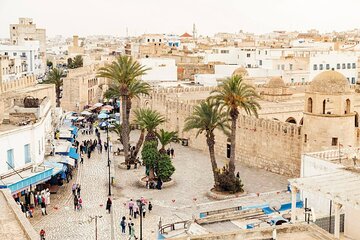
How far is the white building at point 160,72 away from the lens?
170ft

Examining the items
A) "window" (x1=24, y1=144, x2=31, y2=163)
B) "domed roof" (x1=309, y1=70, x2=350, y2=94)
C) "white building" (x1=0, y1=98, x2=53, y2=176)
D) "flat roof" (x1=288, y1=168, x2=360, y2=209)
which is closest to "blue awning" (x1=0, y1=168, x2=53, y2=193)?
"white building" (x1=0, y1=98, x2=53, y2=176)

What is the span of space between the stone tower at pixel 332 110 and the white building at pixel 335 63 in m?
26.5

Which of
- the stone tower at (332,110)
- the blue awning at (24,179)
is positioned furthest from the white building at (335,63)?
the blue awning at (24,179)

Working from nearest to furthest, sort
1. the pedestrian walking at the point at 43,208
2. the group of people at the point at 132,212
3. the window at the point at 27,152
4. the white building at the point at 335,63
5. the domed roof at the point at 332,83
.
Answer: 1. the group of people at the point at 132,212
2. the pedestrian walking at the point at 43,208
3. the window at the point at 27,152
4. the domed roof at the point at 332,83
5. the white building at the point at 335,63

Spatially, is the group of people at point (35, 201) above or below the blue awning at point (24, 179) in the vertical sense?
below

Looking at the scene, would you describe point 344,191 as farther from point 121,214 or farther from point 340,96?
point 340,96

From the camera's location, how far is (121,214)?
2089 cm

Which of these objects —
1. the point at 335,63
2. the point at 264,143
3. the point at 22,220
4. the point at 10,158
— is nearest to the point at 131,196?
the point at 10,158

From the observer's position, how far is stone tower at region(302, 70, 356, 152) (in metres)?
23.9

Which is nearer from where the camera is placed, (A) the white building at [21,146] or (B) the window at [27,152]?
(A) the white building at [21,146]

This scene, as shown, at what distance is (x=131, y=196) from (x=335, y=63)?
3424 cm

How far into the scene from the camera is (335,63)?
52000 mm

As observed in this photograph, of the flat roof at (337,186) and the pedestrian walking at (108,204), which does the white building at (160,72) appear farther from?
the flat roof at (337,186)

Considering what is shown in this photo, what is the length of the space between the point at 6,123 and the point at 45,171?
4.26 meters
